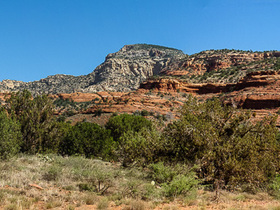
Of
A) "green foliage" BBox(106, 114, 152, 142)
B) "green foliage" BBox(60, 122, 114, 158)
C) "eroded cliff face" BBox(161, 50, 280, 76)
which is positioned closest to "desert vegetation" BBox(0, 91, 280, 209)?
"green foliage" BBox(60, 122, 114, 158)

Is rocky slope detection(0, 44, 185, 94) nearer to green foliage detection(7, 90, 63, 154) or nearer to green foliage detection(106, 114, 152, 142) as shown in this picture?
green foliage detection(106, 114, 152, 142)

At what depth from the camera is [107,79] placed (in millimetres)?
148500

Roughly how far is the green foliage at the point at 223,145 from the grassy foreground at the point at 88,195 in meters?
1.26

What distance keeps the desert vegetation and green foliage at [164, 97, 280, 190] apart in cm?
5

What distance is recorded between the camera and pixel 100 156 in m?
22.5

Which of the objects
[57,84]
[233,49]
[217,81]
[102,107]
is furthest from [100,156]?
[57,84]

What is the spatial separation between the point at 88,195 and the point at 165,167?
470 cm

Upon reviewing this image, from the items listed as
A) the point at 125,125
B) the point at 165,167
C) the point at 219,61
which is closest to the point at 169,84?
the point at 219,61

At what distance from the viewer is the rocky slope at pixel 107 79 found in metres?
138

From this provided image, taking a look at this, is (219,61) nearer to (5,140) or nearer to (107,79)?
(107,79)

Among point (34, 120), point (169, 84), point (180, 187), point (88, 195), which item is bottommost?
point (180, 187)

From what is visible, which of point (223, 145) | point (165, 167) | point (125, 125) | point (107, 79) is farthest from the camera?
point (107, 79)

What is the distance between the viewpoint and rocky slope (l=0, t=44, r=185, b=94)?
451 feet

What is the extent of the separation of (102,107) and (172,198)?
168 feet
